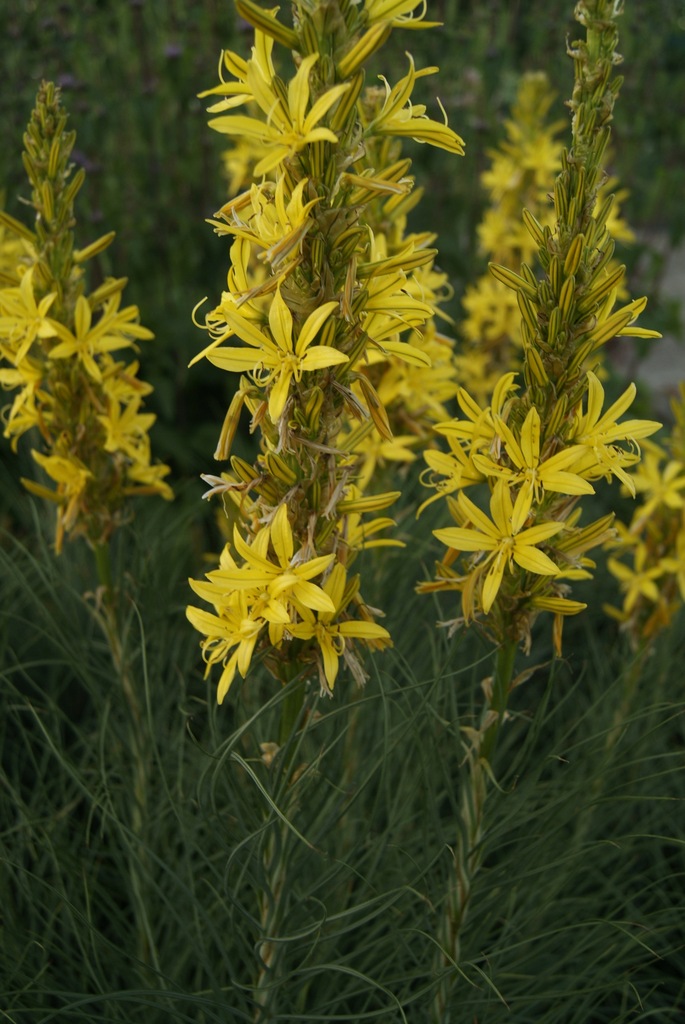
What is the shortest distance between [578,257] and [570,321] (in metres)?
0.09

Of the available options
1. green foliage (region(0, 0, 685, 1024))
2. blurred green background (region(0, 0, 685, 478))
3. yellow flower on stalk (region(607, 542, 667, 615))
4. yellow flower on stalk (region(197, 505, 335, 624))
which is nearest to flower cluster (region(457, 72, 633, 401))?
blurred green background (region(0, 0, 685, 478))

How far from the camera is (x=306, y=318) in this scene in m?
1.33

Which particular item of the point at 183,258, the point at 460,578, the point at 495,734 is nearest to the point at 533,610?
the point at 460,578

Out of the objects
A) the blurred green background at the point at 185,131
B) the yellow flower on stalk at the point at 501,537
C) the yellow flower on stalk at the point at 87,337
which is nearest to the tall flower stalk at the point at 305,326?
the yellow flower on stalk at the point at 501,537

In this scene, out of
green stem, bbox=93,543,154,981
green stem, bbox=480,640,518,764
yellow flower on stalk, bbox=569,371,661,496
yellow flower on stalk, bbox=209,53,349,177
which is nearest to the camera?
yellow flower on stalk, bbox=209,53,349,177

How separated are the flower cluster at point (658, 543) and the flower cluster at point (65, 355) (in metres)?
1.21

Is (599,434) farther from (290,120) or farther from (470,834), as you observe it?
(470,834)

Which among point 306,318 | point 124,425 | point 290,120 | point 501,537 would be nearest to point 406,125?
point 290,120

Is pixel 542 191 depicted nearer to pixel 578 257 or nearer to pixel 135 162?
pixel 135 162

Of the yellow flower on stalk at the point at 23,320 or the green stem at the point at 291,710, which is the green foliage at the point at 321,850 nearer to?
the green stem at the point at 291,710

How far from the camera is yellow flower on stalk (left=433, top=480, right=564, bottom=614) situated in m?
1.40

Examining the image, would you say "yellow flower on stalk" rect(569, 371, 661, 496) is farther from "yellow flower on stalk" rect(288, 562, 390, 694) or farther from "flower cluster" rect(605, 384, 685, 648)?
"flower cluster" rect(605, 384, 685, 648)

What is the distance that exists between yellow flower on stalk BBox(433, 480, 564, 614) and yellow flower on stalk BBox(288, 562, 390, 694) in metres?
0.16

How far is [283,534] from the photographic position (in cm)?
135
